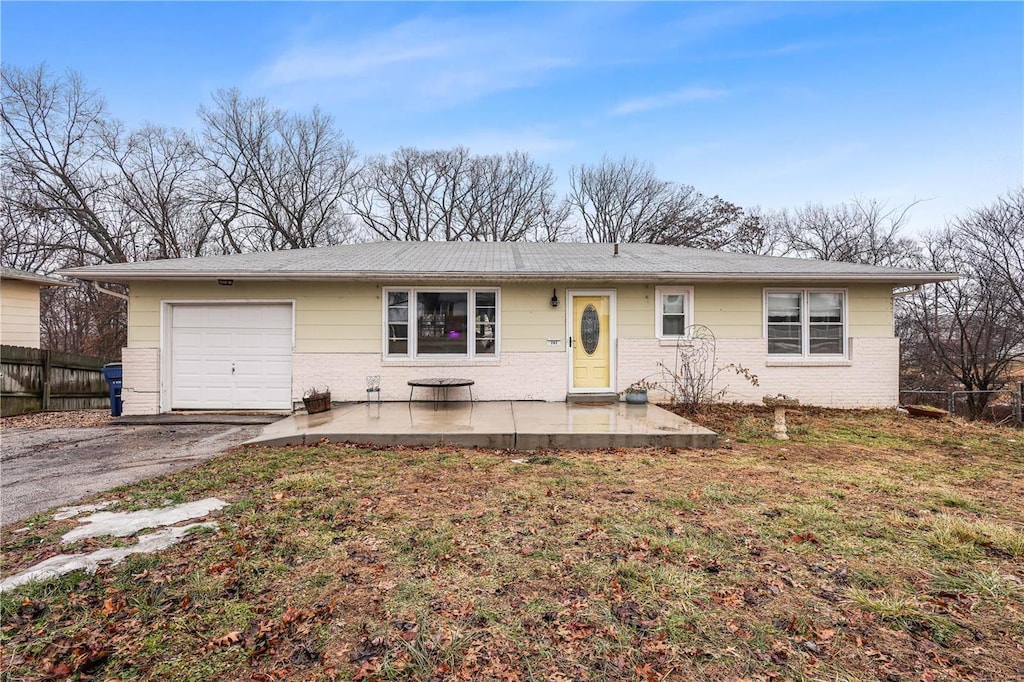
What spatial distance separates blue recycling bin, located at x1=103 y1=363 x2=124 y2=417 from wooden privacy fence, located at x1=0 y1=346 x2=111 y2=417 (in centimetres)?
192

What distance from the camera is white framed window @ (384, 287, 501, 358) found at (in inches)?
349

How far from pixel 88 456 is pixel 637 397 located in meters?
8.43

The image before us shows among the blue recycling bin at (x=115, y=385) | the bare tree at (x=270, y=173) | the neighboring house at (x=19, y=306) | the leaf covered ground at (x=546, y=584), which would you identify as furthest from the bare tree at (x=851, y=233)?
the neighboring house at (x=19, y=306)

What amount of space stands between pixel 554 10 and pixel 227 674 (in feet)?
42.7

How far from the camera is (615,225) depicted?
78.4 ft

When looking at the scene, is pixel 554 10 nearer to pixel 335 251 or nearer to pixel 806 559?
pixel 335 251

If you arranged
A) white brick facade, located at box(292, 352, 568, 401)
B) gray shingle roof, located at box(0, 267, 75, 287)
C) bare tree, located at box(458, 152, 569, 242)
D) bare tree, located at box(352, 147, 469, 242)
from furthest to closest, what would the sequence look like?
bare tree, located at box(458, 152, 569, 242) < bare tree, located at box(352, 147, 469, 242) < gray shingle roof, located at box(0, 267, 75, 287) < white brick facade, located at box(292, 352, 568, 401)

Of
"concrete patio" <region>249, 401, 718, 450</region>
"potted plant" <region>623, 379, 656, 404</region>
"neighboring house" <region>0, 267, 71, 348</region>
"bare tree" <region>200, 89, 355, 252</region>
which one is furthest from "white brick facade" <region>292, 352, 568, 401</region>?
"bare tree" <region>200, 89, 355, 252</region>

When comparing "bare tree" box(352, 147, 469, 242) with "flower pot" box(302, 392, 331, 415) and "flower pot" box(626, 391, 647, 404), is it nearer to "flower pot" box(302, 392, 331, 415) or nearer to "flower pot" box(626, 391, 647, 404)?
"flower pot" box(302, 392, 331, 415)

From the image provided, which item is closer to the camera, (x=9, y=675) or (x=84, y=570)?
(x=9, y=675)

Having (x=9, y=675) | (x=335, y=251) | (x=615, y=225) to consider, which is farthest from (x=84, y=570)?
(x=615, y=225)

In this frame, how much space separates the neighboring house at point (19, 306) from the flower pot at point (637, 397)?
14.5 meters

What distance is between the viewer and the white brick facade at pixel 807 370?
9023 millimetres

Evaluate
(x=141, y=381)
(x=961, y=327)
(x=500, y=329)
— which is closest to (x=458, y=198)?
(x=500, y=329)
